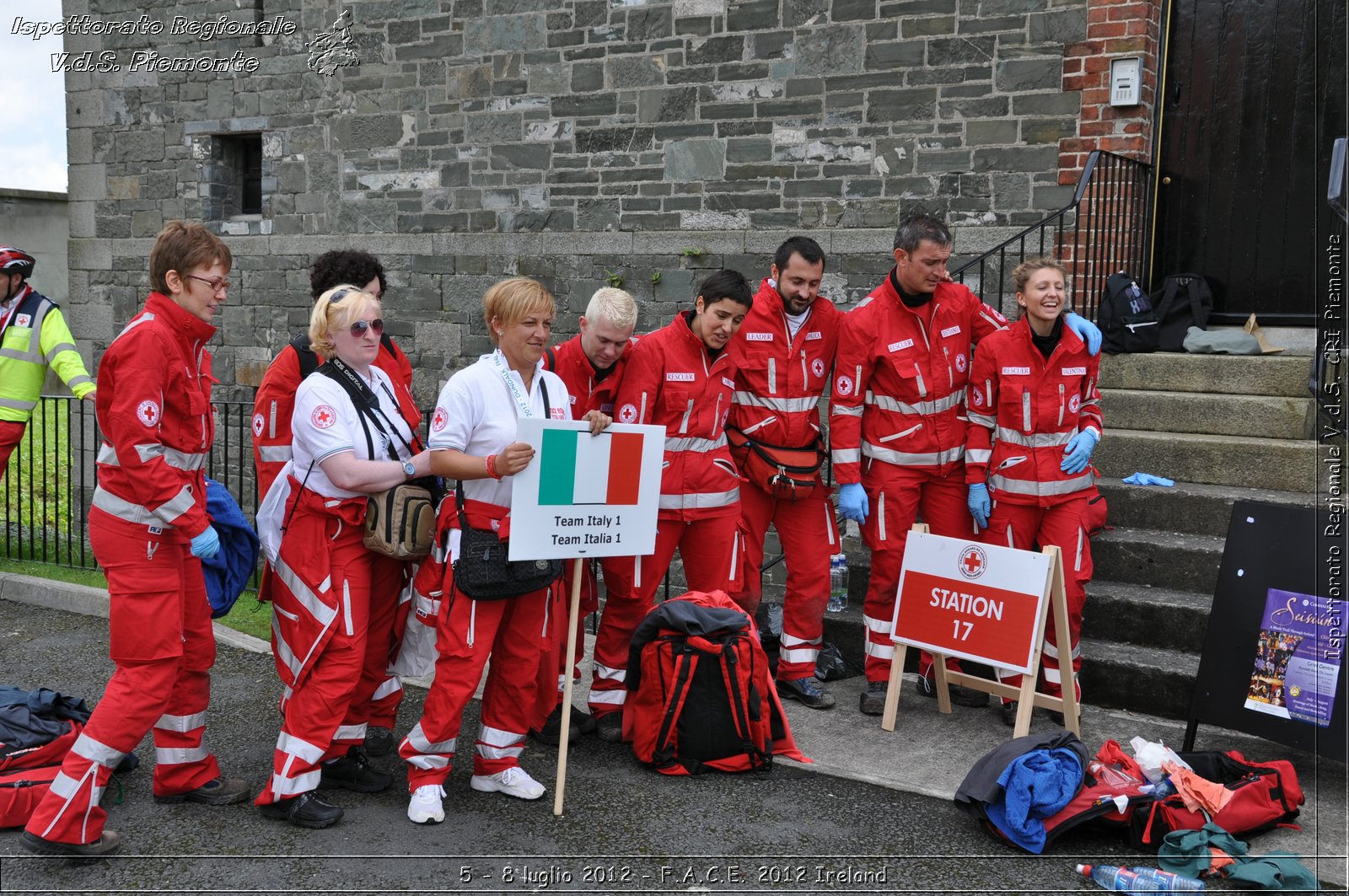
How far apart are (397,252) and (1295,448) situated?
8.67 metres

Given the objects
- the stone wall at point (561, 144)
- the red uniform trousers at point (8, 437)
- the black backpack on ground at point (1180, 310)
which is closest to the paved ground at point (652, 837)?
the red uniform trousers at point (8, 437)

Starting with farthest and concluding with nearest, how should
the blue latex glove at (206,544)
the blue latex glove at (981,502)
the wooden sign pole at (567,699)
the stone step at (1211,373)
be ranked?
1. the stone step at (1211,373)
2. the blue latex glove at (981,502)
3. the wooden sign pole at (567,699)
4. the blue latex glove at (206,544)

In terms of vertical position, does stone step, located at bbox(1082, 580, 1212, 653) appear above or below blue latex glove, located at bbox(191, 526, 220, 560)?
below

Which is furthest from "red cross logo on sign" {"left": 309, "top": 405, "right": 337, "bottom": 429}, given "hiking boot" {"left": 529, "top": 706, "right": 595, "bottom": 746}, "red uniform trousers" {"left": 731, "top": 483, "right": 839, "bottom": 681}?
"red uniform trousers" {"left": 731, "top": 483, "right": 839, "bottom": 681}

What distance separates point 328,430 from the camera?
431 centimetres

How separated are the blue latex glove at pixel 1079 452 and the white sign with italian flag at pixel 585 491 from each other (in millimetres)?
2057

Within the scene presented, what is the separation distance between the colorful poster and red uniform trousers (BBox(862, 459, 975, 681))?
1.50m

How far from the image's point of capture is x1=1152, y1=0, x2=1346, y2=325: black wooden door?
7.96 meters

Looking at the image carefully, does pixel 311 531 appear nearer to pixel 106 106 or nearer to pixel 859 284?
pixel 859 284

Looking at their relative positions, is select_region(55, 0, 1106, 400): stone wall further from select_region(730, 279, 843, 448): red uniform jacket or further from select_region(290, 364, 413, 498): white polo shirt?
select_region(290, 364, 413, 498): white polo shirt

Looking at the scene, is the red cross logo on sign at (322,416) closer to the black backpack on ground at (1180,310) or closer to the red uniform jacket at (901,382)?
the red uniform jacket at (901,382)

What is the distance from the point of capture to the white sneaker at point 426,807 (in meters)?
4.43

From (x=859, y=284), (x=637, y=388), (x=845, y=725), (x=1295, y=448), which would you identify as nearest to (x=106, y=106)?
(x=859, y=284)

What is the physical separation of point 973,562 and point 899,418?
2.85ft
